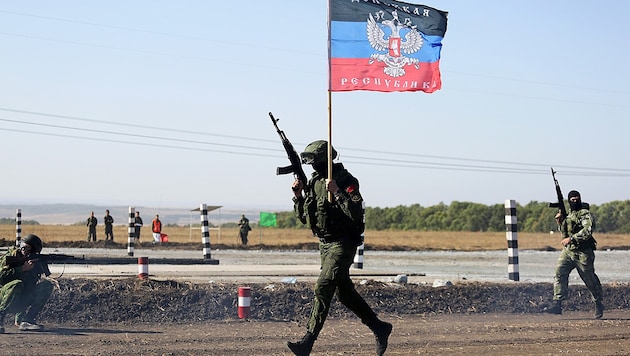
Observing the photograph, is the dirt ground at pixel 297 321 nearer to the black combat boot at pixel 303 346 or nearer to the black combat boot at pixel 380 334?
the black combat boot at pixel 380 334

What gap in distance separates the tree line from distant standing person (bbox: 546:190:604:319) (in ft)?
221

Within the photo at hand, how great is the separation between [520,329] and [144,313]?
4.75m

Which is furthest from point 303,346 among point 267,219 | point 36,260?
point 267,219

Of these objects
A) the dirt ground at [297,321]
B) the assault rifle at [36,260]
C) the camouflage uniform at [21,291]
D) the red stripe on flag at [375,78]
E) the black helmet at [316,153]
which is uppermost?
the red stripe on flag at [375,78]

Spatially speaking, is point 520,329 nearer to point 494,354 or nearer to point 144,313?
point 494,354

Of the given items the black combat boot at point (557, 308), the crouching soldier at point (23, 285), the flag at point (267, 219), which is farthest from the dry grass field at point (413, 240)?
the crouching soldier at point (23, 285)

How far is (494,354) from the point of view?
33.5 ft

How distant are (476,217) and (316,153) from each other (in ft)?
287

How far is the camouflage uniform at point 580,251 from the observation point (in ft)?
45.8

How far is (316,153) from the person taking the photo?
9.56 metres

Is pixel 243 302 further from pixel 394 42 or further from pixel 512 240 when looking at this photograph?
pixel 512 240

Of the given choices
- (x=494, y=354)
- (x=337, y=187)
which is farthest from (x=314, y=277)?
(x=337, y=187)

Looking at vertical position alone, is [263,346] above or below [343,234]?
below

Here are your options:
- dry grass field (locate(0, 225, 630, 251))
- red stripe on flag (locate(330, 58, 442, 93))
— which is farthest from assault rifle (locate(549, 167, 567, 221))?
dry grass field (locate(0, 225, 630, 251))
